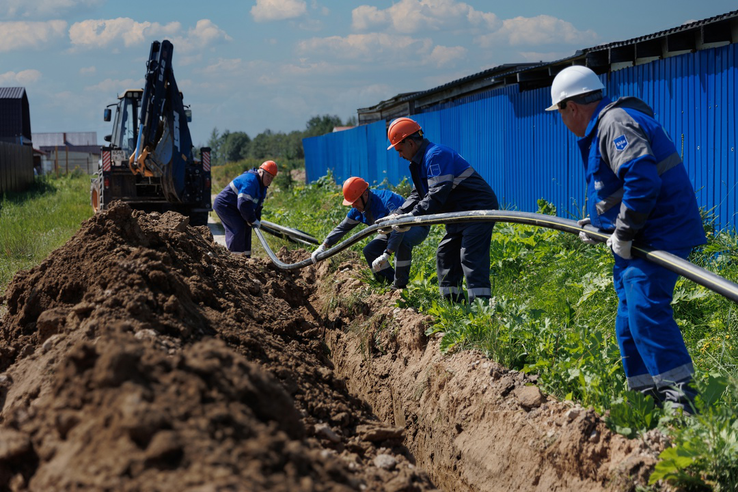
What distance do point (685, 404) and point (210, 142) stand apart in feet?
225

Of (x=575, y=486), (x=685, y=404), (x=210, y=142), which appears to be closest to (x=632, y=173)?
(x=685, y=404)

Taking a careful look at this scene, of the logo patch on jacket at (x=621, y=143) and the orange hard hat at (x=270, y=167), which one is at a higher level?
the orange hard hat at (x=270, y=167)

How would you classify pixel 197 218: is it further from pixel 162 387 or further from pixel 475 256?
pixel 162 387

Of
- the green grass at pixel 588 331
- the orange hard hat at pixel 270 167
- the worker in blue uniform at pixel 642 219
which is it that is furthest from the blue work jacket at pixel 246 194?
the worker in blue uniform at pixel 642 219

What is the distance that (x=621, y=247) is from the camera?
3.82 meters

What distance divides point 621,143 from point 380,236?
3735mm

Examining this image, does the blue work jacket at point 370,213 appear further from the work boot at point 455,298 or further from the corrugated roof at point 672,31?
the corrugated roof at point 672,31

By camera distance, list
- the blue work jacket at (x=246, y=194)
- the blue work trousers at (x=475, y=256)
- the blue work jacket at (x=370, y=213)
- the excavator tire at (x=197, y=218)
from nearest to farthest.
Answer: the blue work trousers at (x=475, y=256)
the blue work jacket at (x=370, y=213)
the blue work jacket at (x=246, y=194)
the excavator tire at (x=197, y=218)

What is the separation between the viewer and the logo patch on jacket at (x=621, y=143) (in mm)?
3695

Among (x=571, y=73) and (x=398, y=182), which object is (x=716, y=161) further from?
(x=398, y=182)

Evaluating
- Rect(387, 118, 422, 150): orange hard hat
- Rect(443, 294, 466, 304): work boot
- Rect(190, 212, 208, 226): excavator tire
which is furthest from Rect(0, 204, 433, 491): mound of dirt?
Rect(190, 212, 208, 226): excavator tire

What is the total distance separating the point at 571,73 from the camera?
4160 mm

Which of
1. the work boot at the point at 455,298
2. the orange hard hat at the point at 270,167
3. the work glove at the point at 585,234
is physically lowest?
the work boot at the point at 455,298

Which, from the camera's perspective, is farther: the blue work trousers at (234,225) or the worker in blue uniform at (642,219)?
the blue work trousers at (234,225)
